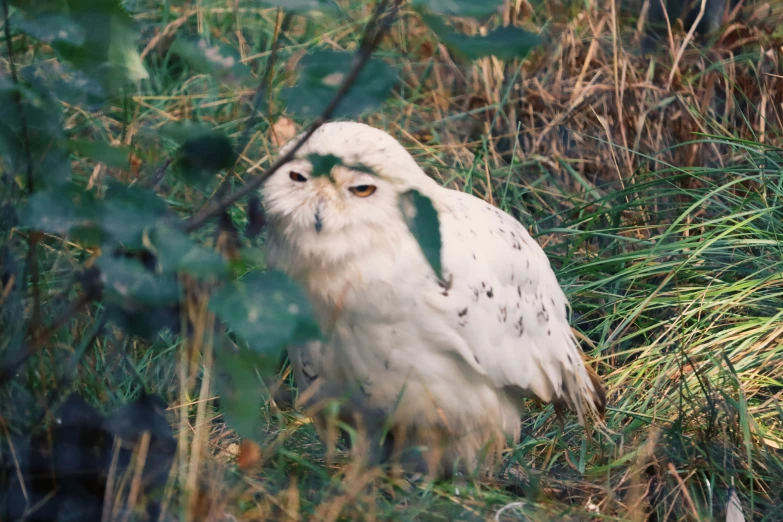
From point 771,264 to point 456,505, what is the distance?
1890 millimetres

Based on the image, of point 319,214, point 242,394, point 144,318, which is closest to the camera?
point 242,394

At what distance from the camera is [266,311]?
1354 millimetres

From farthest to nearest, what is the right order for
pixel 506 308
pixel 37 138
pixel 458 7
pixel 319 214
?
pixel 506 308 < pixel 319 214 < pixel 37 138 < pixel 458 7

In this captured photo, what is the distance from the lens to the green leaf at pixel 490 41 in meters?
1.29

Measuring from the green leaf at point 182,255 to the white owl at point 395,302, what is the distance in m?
0.89

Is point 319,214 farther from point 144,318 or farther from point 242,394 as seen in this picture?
point 242,394

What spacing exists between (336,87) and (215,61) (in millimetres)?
208

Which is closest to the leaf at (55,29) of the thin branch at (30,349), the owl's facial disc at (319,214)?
the thin branch at (30,349)

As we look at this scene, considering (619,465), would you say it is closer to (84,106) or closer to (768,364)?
(768,364)

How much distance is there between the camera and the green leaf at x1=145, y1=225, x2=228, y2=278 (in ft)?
4.33

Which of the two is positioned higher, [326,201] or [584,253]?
[326,201]

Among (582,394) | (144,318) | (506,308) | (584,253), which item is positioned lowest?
(584,253)

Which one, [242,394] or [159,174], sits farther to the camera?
[159,174]

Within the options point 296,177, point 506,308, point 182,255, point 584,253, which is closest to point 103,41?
point 182,255
